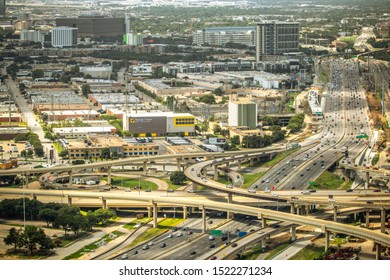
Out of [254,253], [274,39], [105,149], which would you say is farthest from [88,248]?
[274,39]

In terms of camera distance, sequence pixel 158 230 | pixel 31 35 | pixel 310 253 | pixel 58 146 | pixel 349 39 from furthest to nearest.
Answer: pixel 31 35
pixel 349 39
pixel 58 146
pixel 158 230
pixel 310 253

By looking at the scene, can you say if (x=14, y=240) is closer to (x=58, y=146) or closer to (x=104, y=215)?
(x=104, y=215)

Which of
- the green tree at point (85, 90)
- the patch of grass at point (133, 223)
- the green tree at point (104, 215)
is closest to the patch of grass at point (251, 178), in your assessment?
the patch of grass at point (133, 223)

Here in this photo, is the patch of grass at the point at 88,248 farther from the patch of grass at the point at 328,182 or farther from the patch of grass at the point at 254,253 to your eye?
the patch of grass at the point at 328,182

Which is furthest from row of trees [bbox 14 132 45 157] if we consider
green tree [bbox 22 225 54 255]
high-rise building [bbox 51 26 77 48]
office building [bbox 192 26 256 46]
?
office building [bbox 192 26 256 46]

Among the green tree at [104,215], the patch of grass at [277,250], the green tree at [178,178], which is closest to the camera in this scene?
the patch of grass at [277,250]

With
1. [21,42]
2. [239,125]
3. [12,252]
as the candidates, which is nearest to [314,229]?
[12,252]
